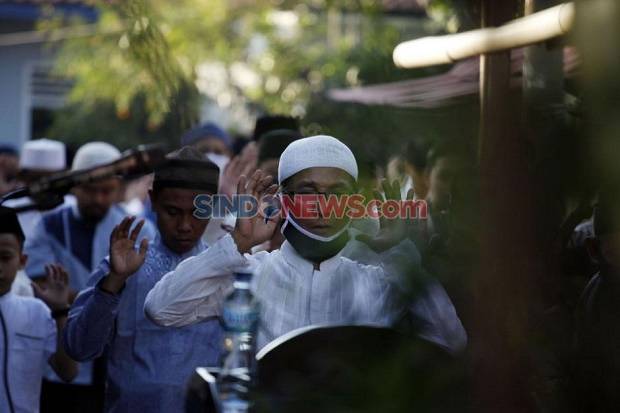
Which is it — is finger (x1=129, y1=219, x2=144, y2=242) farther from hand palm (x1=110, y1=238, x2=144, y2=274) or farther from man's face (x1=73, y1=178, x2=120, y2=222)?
man's face (x1=73, y1=178, x2=120, y2=222)

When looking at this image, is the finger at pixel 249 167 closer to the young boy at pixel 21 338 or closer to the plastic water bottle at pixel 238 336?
the young boy at pixel 21 338

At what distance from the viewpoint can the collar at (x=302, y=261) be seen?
4070 mm

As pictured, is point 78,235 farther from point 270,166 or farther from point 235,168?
point 270,166

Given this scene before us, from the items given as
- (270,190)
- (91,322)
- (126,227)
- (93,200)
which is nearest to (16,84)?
(93,200)

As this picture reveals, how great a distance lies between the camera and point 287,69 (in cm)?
A: 1641

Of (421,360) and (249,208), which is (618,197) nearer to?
(421,360)

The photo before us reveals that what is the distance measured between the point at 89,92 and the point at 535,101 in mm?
17215

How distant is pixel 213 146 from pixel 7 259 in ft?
8.21

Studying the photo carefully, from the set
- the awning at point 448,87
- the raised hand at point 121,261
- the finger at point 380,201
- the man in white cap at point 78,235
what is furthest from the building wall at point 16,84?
the finger at point 380,201

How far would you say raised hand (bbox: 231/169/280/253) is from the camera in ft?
13.8

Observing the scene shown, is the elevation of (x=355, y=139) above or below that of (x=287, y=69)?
below

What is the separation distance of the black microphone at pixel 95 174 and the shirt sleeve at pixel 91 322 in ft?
1.61

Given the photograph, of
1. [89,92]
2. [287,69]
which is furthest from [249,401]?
[89,92]

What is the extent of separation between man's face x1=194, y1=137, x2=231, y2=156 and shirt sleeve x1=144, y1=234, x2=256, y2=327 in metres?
3.54
